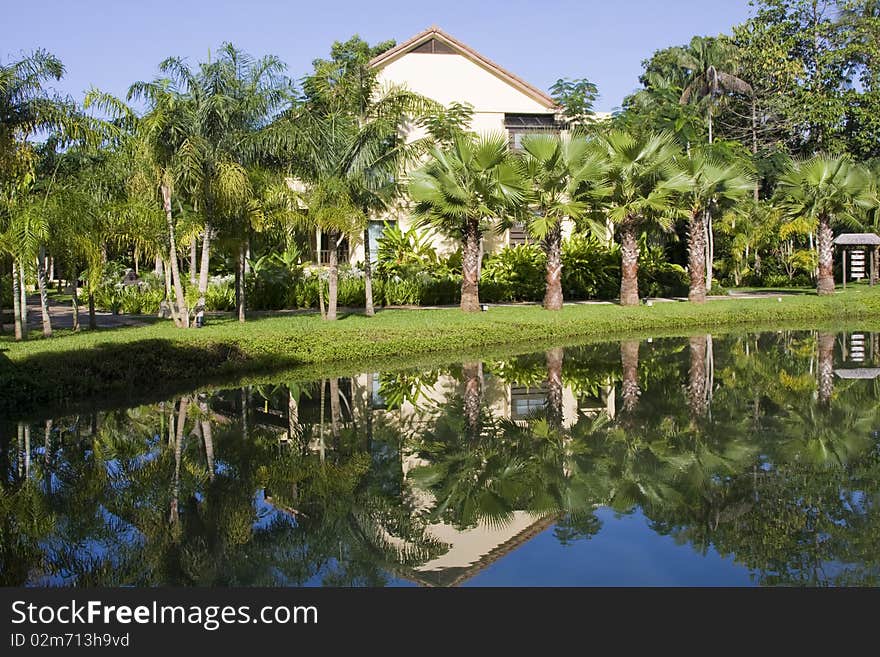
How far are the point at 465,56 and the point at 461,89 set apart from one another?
1.16 m

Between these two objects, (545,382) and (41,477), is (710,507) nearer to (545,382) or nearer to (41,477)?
(41,477)

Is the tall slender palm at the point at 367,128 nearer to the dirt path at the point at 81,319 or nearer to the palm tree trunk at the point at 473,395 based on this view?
the dirt path at the point at 81,319

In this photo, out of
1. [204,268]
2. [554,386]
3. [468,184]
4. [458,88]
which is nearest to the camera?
[554,386]

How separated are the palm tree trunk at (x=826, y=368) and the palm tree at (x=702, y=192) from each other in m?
6.66

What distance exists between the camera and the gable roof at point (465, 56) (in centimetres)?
3133

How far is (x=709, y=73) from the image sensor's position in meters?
37.1

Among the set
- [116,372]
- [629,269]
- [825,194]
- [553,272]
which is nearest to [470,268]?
[553,272]

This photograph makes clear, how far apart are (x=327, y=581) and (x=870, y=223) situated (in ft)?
122

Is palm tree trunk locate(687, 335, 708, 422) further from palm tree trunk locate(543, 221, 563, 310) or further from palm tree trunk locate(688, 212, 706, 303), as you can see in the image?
palm tree trunk locate(688, 212, 706, 303)

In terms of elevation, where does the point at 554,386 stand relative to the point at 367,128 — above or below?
below

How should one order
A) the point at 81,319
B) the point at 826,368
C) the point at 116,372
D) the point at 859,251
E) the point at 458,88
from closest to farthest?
the point at 116,372 < the point at 826,368 < the point at 81,319 < the point at 458,88 < the point at 859,251

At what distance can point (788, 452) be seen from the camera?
966 centimetres

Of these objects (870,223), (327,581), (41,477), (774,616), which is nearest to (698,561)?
(774,616)

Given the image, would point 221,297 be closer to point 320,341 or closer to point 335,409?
point 320,341
